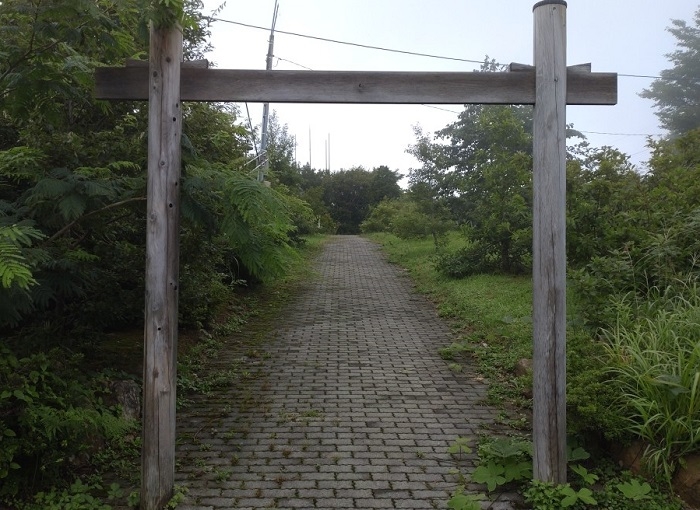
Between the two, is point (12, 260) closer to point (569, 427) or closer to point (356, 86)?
point (356, 86)

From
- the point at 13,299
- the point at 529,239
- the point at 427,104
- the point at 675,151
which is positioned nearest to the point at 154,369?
the point at 13,299

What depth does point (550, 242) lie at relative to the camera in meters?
4.49

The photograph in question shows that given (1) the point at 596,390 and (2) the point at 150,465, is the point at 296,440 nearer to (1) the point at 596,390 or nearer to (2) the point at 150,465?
(2) the point at 150,465

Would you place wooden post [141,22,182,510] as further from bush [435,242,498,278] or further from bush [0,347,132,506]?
bush [435,242,498,278]

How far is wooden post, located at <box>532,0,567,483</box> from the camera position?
444 centimetres

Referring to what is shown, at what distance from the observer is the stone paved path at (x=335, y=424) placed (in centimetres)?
459

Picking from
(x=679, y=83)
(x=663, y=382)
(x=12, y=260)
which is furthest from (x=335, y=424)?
(x=679, y=83)

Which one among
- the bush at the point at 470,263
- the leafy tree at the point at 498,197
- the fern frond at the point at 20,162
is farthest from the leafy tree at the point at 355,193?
the fern frond at the point at 20,162

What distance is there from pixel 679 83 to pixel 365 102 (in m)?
31.0

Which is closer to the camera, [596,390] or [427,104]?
[427,104]

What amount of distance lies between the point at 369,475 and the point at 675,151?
8744 millimetres

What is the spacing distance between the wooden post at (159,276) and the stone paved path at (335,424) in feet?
1.27

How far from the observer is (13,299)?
426cm

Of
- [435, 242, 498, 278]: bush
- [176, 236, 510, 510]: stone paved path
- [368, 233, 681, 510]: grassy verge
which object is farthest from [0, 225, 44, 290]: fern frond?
[435, 242, 498, 278]: bush
